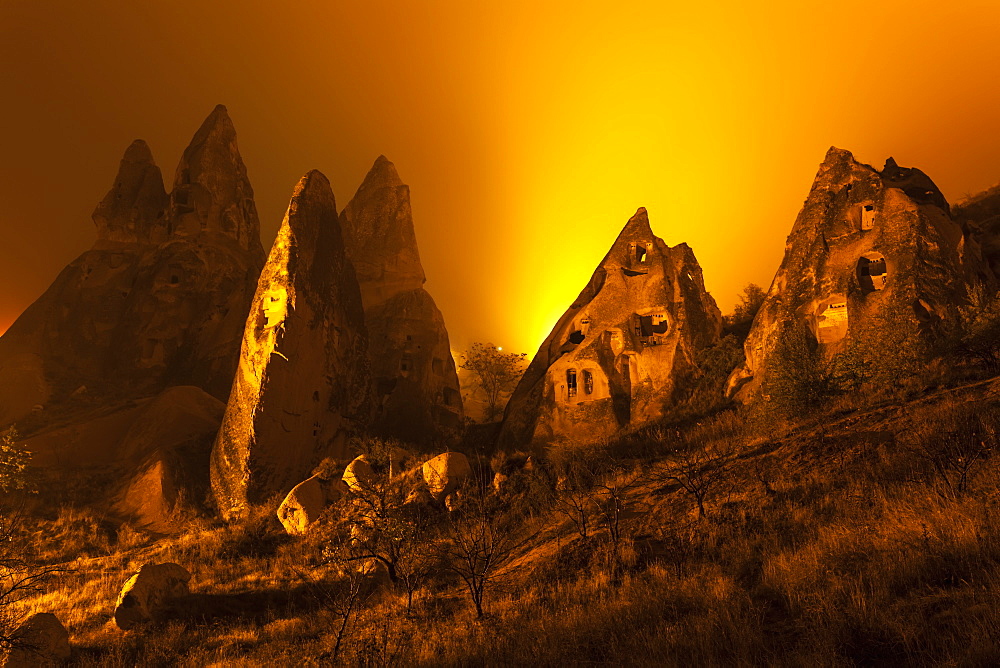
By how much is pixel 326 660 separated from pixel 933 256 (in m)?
27.0

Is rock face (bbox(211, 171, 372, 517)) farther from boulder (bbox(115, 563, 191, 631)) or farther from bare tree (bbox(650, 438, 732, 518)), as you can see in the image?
bare tree (bbox(650, 438, 732, 518))

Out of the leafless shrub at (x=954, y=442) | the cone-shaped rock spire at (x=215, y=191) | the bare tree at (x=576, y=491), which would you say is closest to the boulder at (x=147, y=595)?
the bare tree at (x=576, y=491)

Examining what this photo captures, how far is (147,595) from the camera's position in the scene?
13.4m

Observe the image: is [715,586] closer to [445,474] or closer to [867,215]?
[445,474]

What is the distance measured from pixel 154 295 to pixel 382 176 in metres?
19.4

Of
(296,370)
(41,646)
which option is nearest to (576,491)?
(41,646)

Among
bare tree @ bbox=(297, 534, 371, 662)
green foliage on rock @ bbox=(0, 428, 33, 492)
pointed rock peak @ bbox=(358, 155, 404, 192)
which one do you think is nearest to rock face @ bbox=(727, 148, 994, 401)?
bare tree @ bbox=(297, 534, 371, 662)

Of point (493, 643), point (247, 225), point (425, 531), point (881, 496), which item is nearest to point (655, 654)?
point (493, 643)

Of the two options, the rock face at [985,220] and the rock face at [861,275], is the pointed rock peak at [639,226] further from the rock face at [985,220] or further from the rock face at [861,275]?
the rock face at [985,220]

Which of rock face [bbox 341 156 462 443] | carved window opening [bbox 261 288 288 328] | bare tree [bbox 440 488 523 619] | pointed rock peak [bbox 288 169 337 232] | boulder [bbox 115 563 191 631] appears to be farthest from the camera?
rock face [bbox 341 156 462 443]

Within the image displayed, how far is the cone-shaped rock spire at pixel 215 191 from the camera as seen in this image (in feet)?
143

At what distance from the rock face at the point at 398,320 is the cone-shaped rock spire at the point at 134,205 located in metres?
14.8

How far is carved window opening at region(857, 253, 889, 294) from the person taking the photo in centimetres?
2589

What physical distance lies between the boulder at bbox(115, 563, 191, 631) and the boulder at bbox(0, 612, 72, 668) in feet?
5.21
